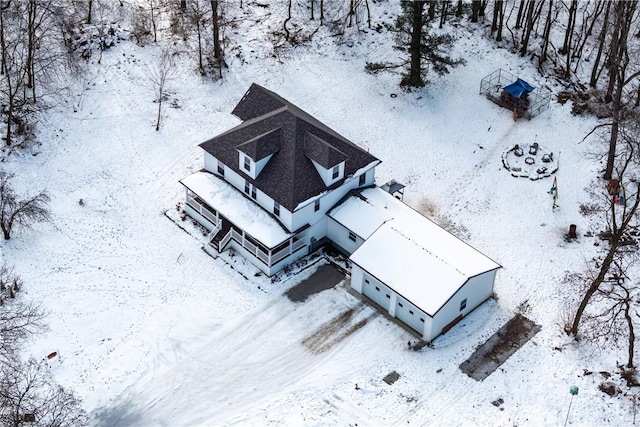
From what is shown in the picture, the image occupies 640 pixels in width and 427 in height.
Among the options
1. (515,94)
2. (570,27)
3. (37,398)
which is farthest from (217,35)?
(37,398)

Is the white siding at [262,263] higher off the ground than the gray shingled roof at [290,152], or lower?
lower

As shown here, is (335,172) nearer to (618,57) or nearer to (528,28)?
(618,57)

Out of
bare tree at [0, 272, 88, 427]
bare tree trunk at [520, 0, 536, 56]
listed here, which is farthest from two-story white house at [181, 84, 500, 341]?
bare tree trunk at [520, 0, 536, 56]

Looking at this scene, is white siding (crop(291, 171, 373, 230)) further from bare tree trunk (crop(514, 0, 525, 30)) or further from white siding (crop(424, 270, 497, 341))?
bare tree trunk (crop(514, 0, 525, 30))

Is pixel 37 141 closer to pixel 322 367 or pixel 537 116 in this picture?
pixel 322 367

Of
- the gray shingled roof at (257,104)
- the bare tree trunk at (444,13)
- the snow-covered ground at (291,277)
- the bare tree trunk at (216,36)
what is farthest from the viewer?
the bare tree trunk at (444,13)

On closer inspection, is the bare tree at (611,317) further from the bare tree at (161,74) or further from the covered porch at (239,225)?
the bare tree at (161,74)

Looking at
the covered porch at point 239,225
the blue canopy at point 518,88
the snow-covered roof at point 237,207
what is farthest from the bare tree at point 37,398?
the blue canopy at point 518,88
